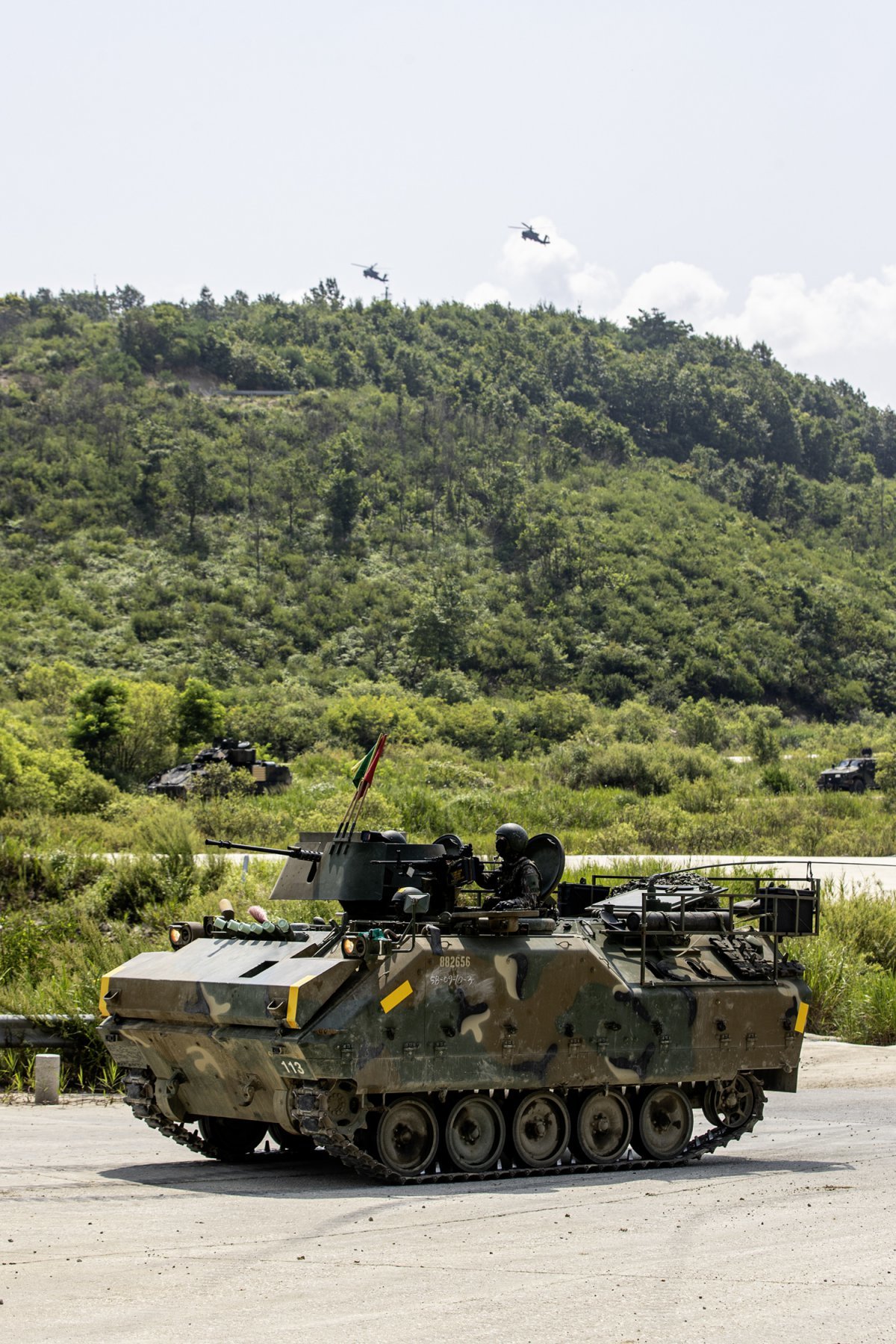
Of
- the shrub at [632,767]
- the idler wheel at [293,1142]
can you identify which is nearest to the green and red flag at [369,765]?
the idler wheel at [293,1142]

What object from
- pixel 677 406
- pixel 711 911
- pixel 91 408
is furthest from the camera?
pixel 677 406

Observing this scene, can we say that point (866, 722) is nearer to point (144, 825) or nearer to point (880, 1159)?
point (144, 825)

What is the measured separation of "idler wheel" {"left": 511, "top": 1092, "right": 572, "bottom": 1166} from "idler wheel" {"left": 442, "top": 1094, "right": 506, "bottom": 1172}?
162 mm

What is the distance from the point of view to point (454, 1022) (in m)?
11.1

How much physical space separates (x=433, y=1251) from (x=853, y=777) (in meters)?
44.9

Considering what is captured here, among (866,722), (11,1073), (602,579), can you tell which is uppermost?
(602,579)

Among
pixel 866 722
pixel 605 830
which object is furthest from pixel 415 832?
pixel 866 722

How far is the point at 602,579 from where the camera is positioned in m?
81.9

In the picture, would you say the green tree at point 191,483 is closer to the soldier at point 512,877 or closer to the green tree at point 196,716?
the green tree at point 196,716

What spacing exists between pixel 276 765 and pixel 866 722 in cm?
4210

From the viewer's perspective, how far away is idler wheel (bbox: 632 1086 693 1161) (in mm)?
12344

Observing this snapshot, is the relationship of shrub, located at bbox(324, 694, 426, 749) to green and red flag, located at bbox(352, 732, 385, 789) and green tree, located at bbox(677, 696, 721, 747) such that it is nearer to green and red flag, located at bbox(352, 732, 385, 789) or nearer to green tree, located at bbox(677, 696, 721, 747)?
green tree, located at bbox(677, 696, 721, 747)

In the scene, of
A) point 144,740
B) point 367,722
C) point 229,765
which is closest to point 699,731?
point 367,722

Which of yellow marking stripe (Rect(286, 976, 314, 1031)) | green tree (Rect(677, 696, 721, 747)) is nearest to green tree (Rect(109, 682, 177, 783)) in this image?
green tree (Rect(677, 696, 721, 747))
